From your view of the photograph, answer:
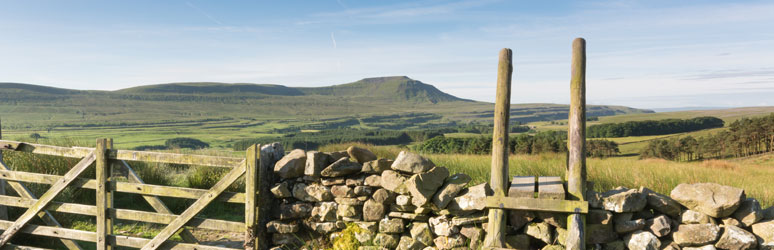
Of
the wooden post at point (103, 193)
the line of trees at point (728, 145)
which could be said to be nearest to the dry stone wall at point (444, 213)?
the wooden post at point (103, 193)

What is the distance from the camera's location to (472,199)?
5.06 meters

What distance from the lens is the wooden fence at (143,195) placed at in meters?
5.61

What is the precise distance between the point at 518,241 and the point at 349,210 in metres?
2.06

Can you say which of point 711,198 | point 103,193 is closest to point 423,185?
point 711,198

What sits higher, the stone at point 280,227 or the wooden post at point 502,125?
the wooden post at point 502,125

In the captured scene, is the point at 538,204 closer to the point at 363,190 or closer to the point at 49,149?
the point at 363,190

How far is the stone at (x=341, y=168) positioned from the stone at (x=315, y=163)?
0.10m

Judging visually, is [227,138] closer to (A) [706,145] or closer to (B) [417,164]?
(A) [706,145]

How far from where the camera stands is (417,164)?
17.6 feet

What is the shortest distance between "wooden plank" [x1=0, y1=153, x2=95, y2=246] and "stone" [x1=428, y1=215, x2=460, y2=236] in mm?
4617

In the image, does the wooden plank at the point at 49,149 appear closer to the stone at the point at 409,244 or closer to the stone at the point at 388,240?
the stone at the point at 388,240

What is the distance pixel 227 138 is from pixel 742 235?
412 ft

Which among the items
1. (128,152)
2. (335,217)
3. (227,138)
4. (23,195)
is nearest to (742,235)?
(335,217)

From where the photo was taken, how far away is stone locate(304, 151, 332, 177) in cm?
574
